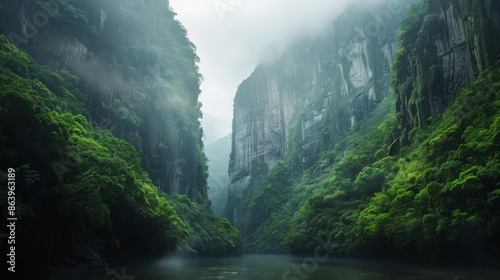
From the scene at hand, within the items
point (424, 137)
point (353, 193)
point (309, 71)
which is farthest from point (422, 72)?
point (309, 71)

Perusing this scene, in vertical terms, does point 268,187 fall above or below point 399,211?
above

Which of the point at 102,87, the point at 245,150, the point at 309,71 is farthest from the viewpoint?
the point at 245,150

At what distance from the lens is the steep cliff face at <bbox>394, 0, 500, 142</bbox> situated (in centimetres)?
3591

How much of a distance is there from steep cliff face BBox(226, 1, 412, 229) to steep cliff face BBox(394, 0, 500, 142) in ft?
140

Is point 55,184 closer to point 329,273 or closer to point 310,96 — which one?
point 329,273

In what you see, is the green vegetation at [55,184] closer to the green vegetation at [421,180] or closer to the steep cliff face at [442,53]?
the green vegetation at [421,180]

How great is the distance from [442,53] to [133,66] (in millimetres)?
42274

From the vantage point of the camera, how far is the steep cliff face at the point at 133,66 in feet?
135

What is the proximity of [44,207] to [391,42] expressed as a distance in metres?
98.8

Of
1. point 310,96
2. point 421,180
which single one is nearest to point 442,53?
point 421,180

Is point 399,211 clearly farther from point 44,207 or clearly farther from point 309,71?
point 309,71

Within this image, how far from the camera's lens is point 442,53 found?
4347 centimetres

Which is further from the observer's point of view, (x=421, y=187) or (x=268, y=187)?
(x=268, y=187)

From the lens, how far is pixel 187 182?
65.9 metres
